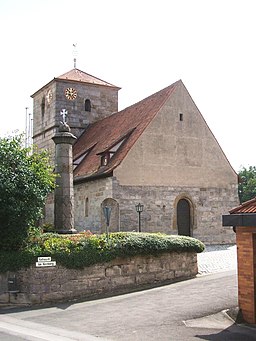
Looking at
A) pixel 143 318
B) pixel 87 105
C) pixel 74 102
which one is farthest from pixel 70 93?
pixel 143 318

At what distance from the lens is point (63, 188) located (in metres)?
18.2

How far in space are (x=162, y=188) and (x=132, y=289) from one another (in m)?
11.2

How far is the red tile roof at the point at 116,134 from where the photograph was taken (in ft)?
86.1

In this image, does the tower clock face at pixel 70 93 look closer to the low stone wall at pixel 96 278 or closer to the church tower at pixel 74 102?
the church tower at pixel 74 102

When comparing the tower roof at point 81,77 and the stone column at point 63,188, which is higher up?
the tower roof at point 81,77

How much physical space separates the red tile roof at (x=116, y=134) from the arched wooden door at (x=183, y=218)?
185 inches

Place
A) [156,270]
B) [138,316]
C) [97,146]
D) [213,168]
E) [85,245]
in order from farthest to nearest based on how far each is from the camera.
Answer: [97,146] → [213,168] → [156,270] → [85,245] → [138,316]

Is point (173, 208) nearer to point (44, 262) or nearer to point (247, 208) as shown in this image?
point (44, 262)

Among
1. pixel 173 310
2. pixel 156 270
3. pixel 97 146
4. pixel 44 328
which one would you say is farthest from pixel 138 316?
pixel 97 146

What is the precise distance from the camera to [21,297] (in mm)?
14094

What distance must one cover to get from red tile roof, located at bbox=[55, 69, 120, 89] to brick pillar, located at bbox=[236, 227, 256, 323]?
30682 mm

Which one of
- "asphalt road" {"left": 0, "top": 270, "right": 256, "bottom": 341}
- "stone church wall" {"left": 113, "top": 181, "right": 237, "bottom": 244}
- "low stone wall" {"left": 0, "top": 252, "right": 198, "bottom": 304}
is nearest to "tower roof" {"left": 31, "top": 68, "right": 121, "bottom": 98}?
"stone church wall" {"left": 113, "top": 181, "right": 237, "bottom": 244}

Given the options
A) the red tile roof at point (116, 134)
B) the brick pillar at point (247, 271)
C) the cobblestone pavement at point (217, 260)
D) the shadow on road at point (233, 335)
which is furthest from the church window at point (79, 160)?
the shadow on road at point (233, 335)

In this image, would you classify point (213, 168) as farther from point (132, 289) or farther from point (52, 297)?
point (52, 297)
